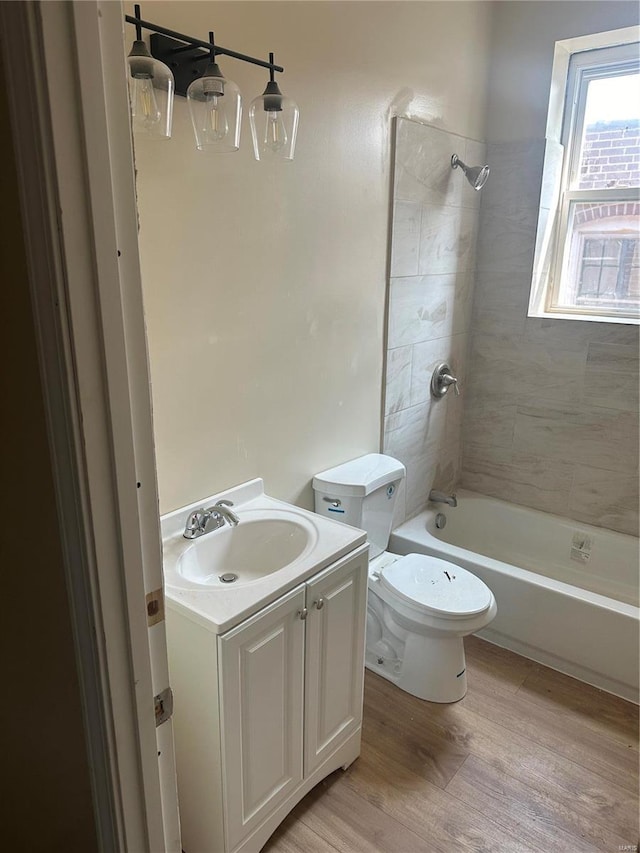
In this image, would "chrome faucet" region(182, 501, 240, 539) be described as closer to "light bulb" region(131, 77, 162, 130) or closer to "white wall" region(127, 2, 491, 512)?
"white wall" region(127, 2, 491, 512)

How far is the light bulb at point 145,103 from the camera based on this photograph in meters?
1.32

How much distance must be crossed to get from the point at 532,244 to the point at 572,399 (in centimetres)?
77

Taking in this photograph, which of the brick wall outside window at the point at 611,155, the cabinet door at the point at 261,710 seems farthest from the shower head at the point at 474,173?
the cabinet door at the point at 261,710

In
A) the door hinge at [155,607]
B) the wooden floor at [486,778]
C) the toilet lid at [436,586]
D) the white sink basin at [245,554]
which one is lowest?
the wooden floor at [486,778]

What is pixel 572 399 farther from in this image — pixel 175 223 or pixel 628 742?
pixel 175 223

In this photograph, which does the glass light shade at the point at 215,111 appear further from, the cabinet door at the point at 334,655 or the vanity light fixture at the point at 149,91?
the cabinet door at the point at 334,655

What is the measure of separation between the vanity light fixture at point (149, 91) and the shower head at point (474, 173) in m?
1.58

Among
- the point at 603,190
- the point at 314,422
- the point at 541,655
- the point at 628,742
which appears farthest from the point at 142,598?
the point at 603,190

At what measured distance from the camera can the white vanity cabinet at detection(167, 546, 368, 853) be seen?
1.42m

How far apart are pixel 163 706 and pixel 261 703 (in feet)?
2.30

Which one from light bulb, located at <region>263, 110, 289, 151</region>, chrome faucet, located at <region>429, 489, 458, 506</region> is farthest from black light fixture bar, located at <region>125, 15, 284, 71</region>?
chrome faucet, located at <region>429, 489, 458, 506</region>

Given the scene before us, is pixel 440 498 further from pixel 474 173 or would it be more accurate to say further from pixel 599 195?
pixel 599 195

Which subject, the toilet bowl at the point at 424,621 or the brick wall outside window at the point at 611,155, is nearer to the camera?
the toilet bowl at the point at 424,621

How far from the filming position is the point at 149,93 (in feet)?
4.37
